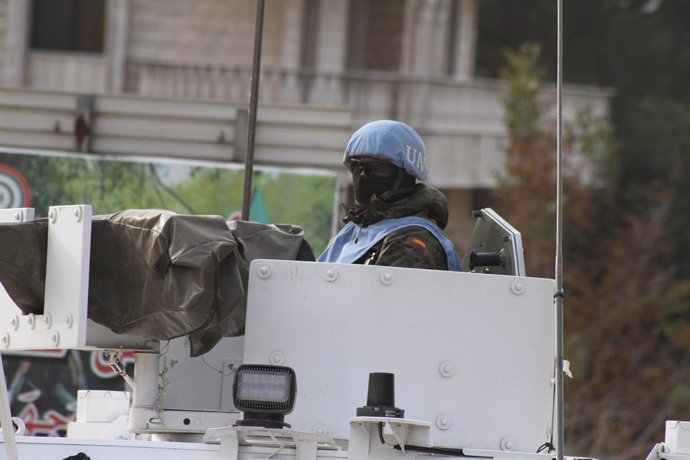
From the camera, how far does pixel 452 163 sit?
71.9ft

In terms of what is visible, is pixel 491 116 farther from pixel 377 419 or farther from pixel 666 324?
pixel 377 419

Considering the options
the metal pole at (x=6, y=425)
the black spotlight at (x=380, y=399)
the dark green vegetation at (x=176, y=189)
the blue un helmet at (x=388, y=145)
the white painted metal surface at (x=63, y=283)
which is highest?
the dark green vegetation at (x=176, y=189)

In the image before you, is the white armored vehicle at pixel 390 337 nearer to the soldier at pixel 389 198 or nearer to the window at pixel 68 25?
the soldier at pixel 389 198

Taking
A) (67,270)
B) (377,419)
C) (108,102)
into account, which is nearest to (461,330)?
(377,419)

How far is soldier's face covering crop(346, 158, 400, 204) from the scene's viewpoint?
572 cm

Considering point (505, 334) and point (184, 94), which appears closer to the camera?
point (505, 334)

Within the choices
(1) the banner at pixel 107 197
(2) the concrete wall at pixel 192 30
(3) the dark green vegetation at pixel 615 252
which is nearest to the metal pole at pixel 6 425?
(1) the banner at pixel 107 197

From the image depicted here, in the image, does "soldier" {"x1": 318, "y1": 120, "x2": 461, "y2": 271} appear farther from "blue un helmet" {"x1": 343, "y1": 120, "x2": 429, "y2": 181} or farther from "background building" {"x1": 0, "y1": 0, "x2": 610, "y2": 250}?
"background building" {"x1": 0, "y1": 0, "x2": 610, "y2": 250}

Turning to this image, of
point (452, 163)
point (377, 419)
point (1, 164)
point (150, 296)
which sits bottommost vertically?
point (377, 419)

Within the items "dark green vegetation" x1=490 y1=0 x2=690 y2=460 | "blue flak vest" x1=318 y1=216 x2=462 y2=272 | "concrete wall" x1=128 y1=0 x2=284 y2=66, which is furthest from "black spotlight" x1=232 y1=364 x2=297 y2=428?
"concrete wall" x1=128 y1=0 x2=284 y2=66

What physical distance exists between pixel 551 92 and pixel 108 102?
9.98 m

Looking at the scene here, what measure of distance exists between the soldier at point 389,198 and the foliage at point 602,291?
1253cm

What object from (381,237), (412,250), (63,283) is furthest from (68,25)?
(63,283)

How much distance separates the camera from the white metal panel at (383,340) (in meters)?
4.88
